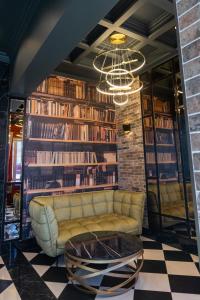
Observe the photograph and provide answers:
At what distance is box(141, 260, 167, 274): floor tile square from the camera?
2508mm

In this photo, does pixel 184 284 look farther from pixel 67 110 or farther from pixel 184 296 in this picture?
pixel 67 110

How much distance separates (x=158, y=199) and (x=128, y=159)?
102 centimetres

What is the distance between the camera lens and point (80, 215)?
11.7ft

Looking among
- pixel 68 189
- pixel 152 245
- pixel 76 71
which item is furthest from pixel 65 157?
pixel 152 245

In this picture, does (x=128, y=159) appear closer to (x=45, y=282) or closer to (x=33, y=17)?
(x=45, y=282)

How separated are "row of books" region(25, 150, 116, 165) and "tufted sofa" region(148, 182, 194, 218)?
45.0 inches

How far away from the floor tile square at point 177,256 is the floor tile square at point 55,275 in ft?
4.61

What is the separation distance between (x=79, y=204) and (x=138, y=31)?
111 inches

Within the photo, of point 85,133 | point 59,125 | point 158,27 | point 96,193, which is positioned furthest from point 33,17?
point 96,193

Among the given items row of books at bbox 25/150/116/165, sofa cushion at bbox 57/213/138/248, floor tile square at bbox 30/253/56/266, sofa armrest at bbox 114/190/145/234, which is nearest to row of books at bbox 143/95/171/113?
row of books at bbox 25/150/116/165

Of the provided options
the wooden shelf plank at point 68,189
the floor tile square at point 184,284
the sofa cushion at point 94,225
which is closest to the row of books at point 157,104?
the wooden shelf plank at point 68,189

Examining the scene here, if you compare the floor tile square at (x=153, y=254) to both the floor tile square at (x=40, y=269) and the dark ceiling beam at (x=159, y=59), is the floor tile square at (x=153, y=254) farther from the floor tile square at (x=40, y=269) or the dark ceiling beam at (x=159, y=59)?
the dark ceiling beam at (x=159, y=59)

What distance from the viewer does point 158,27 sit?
2.77 metres

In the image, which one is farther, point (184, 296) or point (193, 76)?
point (184, 296)
